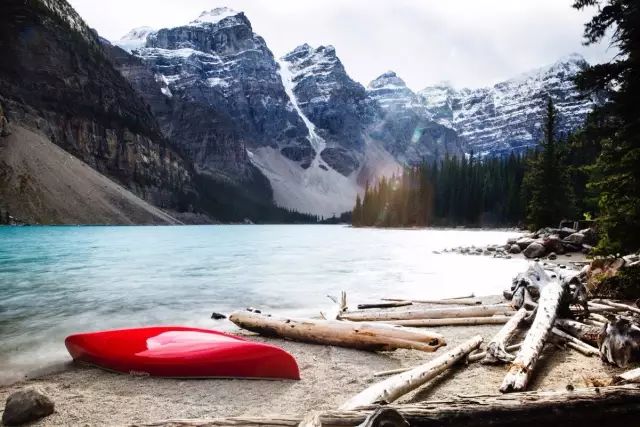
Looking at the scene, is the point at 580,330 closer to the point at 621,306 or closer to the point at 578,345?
the point at 578,345

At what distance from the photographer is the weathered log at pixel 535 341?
15.7 feet

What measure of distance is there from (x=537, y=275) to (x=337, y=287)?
829cm

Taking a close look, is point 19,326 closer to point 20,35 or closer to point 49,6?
point 20,35

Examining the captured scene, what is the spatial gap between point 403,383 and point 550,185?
4135cm

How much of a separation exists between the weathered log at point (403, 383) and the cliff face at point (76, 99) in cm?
12817

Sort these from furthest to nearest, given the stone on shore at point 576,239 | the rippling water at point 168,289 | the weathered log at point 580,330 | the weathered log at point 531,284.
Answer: the stone on shore at point 576,239 → the rippling water at point 168,289 → the weathered log at point 531,284 → the weathered log at point 580,330

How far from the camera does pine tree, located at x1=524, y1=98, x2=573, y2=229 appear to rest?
40.3 metres

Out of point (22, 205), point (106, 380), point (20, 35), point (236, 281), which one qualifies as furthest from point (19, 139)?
point (106, 380)

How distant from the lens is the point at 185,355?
6398mm

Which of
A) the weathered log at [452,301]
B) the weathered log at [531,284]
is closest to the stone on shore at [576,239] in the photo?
the weathered log at [452,301]

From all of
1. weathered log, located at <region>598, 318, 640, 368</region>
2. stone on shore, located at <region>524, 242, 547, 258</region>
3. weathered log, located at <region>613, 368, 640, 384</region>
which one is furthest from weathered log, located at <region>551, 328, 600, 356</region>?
stone on shore, located at <region>524, 242, 547, 258</region>

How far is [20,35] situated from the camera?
130m

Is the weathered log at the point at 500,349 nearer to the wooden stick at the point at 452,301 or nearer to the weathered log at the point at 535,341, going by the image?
the weathered log at the point at 535,341

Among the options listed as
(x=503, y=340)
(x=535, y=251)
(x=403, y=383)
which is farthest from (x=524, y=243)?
(x=403, y=383)
